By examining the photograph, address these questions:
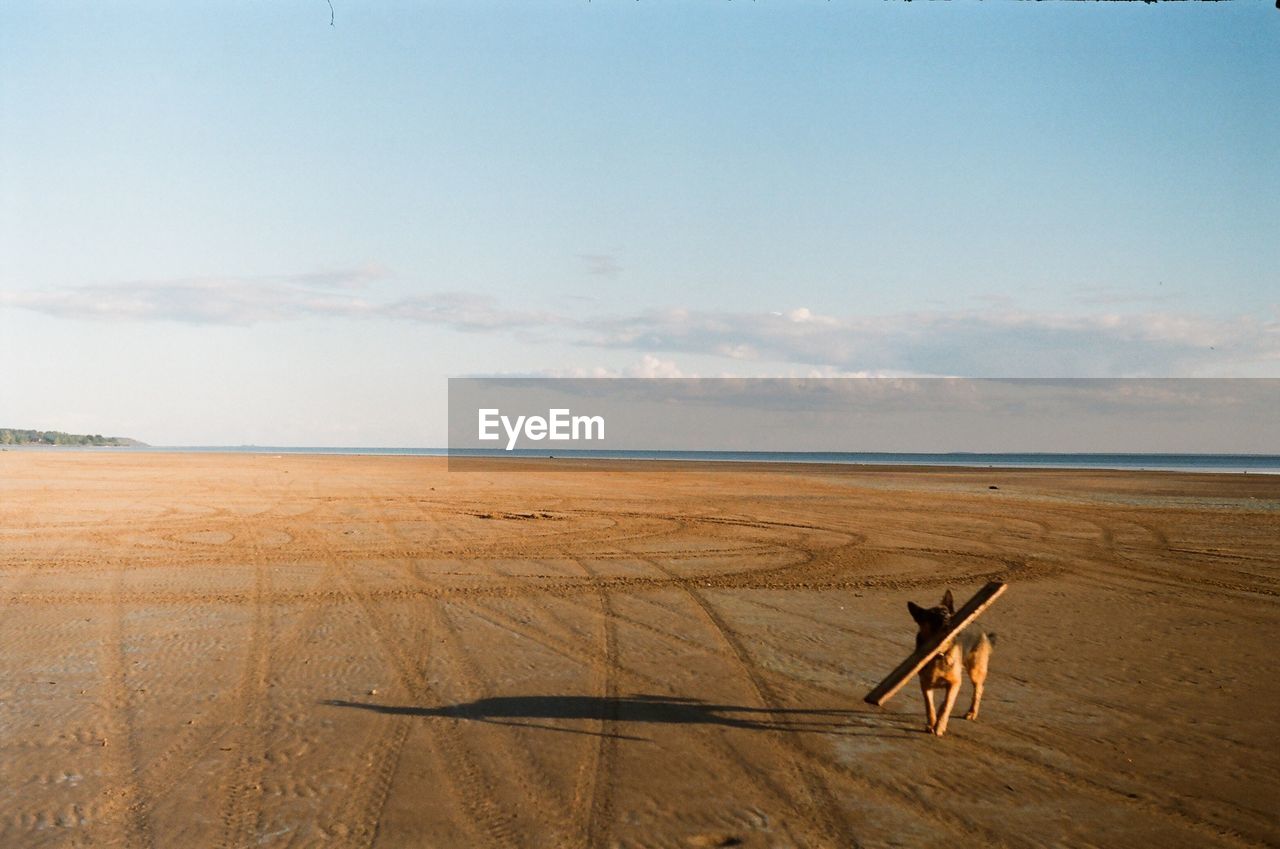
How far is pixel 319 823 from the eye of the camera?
15.8ft

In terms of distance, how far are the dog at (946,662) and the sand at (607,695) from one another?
0.20 m

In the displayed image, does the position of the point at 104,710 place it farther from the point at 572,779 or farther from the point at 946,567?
the point at 946,567

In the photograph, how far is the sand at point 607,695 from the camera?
16.2 ft

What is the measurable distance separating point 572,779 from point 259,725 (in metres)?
2.63

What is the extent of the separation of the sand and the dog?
0.65 ft

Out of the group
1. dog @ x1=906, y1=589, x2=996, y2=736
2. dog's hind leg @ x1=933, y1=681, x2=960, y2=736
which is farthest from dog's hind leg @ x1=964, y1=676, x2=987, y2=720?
dog's hind leg @ x1=933, y1=681, x2=960, y2=736

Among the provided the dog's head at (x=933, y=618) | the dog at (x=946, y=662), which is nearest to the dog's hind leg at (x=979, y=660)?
the dog at (x=946, y=662)

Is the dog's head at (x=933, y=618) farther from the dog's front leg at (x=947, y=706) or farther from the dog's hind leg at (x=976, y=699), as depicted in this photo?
the dog's hind leg at (x=976, y=699)

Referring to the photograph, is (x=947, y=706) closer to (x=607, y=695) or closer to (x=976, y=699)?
(x=976, y=699)

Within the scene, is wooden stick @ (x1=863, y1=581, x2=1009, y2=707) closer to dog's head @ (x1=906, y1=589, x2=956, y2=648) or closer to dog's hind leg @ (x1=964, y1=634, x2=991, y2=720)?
dog's head @ (x1=906, y1=589, x2=956, y2=648)

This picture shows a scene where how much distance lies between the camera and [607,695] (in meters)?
7.13

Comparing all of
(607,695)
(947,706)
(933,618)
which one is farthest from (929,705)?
(607,695)

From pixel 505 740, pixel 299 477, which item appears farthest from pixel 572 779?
pixel 299 477

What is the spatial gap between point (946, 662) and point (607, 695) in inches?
109
